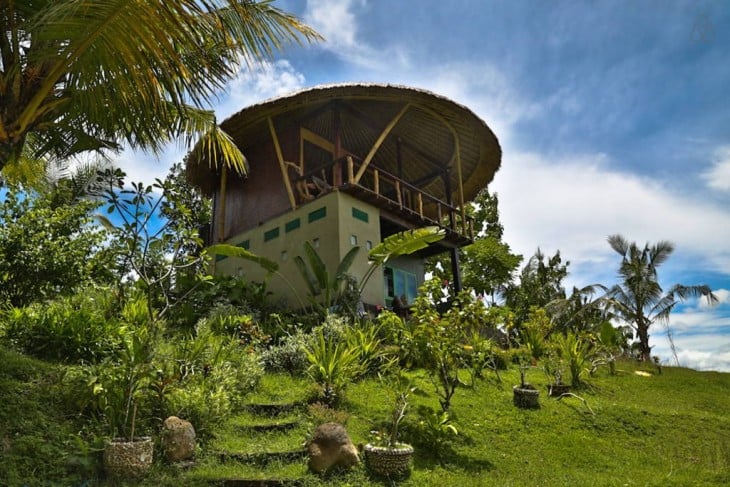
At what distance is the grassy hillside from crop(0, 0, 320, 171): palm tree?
8.35 ft

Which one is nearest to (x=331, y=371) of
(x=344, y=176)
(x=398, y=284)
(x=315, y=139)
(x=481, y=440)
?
(x=481, y=440)

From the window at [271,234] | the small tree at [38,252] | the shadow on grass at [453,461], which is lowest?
the shadow on grass at [453,461]

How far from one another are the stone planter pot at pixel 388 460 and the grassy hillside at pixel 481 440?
0.35ft

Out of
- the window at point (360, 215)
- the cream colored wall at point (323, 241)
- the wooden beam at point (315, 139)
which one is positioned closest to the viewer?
the cream colored wall at point (323, 241)

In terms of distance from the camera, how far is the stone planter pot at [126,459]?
4270 mm

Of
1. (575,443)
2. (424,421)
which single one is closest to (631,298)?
(575,443)

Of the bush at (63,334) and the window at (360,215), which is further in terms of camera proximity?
the window at (360,215)

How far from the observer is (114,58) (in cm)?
458

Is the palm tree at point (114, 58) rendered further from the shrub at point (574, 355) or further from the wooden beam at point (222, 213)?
the wooden beam at point (222, 213)

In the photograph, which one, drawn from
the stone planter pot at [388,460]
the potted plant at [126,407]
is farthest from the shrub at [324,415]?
the potted plant at [126,407]

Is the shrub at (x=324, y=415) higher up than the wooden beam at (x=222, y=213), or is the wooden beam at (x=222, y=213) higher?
the wooden beam at (x=222, y=213)

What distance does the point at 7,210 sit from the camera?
938 centimetres

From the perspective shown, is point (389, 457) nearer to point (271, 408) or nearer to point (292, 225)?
point (271, 408)

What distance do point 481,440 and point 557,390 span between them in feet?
9.26
